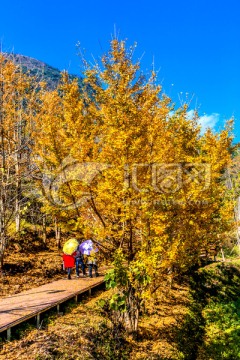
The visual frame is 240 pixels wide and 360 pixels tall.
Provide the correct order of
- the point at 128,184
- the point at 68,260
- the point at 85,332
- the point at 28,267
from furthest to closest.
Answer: the point at 28,267 < the point at 68,260 < the point at 85,332 < the point at 128,184

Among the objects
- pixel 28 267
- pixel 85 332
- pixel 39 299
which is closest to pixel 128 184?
pixel 85 332

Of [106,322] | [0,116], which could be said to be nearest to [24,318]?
[106,322]

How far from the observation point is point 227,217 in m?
8.51

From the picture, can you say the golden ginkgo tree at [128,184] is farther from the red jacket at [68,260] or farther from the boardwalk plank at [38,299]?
the red jacket at [68,260]

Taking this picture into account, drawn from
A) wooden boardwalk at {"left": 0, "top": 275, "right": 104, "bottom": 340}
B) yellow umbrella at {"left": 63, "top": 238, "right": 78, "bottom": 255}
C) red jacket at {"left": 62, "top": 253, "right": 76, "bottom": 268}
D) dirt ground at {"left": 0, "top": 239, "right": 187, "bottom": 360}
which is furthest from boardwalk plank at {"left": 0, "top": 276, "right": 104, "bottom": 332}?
yellow umbrella at {"left": 63, "top": 238, "right": 78, "bottom": 255}

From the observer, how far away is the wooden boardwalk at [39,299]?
7.57 m

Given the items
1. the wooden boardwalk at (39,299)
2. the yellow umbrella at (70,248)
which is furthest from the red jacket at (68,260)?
the wooden boardwalk at (39,299)

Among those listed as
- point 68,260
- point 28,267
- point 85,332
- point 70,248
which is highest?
point 70,248

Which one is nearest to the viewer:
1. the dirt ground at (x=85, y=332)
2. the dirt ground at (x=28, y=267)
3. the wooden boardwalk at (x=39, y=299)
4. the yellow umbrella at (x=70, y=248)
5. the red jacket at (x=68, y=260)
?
the dirt ground at (x=85, y=332)

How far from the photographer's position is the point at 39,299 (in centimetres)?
929

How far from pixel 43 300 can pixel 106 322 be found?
2.02 m

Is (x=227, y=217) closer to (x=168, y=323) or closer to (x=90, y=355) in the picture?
(x=168, y=323)

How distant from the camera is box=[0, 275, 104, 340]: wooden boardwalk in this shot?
757cm

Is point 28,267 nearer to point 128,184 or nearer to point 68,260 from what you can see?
point 68,260
